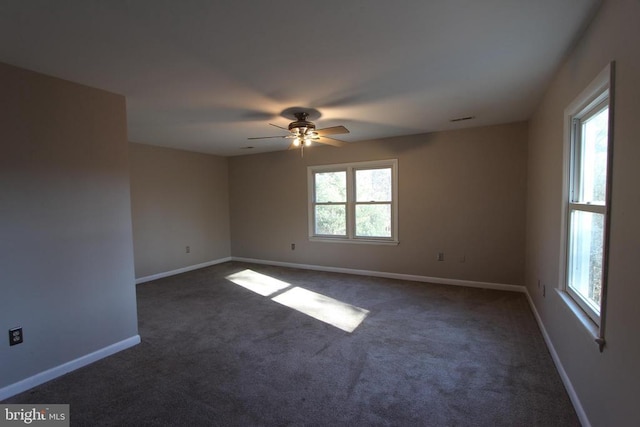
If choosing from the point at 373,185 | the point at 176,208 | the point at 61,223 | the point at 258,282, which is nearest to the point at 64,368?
the point at 61,223

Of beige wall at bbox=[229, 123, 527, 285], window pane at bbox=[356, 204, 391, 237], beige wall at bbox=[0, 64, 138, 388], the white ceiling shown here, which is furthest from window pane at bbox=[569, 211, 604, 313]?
beige wall at bbox=[0, 64, 138, 388]

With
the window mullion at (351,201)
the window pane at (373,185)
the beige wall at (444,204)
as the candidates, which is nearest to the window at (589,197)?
the beige wall at (444,204)

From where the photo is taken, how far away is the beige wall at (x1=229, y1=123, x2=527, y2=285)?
168 inches

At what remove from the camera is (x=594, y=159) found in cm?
194

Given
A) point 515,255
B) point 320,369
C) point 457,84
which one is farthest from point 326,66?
point 515,255

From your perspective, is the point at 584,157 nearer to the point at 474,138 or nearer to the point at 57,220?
the point at 474,138

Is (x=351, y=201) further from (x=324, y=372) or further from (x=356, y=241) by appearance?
(x=324, y=372)

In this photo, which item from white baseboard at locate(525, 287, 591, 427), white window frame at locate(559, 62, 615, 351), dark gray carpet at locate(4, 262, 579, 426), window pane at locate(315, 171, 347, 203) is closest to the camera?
white window frame at locate(559, 62, 615, 351)

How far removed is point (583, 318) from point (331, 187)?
4.19 metres

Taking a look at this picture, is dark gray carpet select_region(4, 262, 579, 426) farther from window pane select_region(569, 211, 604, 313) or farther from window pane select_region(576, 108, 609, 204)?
A: window pane select_region(576, 108, 609, 204)

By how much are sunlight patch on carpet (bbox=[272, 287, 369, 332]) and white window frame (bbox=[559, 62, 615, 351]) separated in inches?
74.2

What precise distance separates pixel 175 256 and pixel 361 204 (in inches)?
138

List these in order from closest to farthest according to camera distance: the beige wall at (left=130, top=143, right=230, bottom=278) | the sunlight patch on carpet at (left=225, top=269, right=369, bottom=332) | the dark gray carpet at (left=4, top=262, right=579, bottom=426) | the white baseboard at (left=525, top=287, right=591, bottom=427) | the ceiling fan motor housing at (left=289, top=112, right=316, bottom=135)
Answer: the white baseboard at (left=525, top=287, right=591, bottom=427)
the dark gray carpet at (left=4, top=262, right=579, bottom=426)
the ceiling fan motor housing at (left=289, top=112, right=316, bottom=135)
the sunlight patch on carpet at (left=225, top=269, right=369, bottom=332)
the beige wall at (left=130, top=143, right=230, bottom=278)

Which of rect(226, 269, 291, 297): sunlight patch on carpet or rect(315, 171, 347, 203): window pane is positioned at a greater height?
rect(315, 171, 347, 203): window pane
